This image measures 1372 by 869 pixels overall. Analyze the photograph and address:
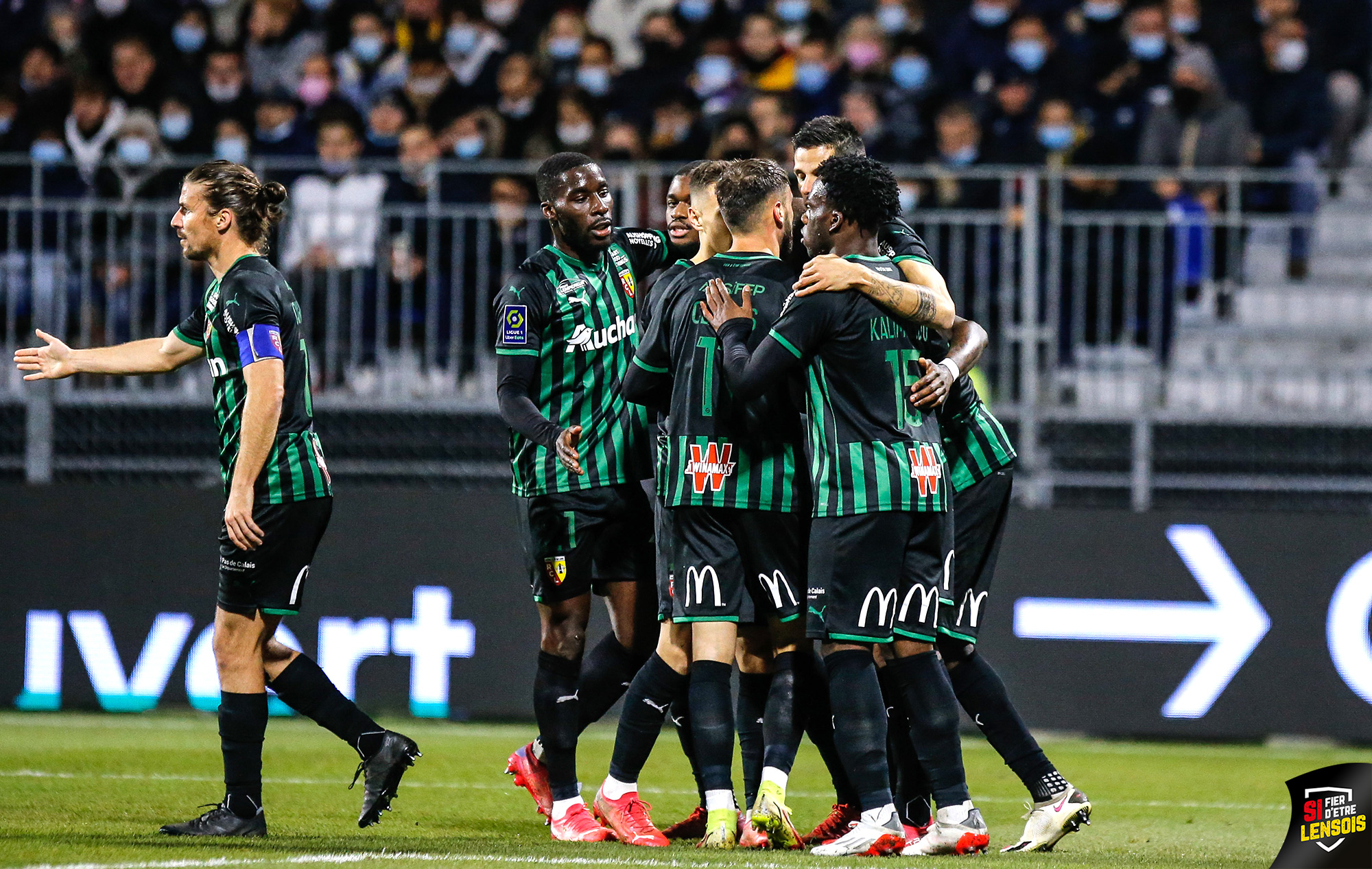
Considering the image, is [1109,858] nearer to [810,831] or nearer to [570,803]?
[810,831]

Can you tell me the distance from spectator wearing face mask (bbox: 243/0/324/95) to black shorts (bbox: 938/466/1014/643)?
864 cm

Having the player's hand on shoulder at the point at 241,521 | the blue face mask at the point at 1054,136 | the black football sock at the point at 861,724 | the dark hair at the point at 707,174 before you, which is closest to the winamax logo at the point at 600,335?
the dark hair at the point at 707,174

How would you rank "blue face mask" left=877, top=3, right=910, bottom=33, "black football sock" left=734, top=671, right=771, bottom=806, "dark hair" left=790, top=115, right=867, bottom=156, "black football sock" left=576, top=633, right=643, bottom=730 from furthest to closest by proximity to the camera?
"blue face mask" left=877, top=3, right=910, bottom=33
"black football sock" left=576, top=633, right=643, bottom=730
"dark hair" left=790, top=115, right=867, bottom=156
"black football sock" left=734, top=671, right=771, bottom=806

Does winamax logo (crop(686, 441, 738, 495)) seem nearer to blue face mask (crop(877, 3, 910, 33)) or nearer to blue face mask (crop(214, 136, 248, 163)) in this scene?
blue face mask (crop(214, 136, 248, 163))

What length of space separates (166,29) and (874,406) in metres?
9.51

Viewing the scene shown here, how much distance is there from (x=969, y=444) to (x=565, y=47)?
789 centimetres

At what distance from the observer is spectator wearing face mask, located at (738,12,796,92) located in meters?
12.6

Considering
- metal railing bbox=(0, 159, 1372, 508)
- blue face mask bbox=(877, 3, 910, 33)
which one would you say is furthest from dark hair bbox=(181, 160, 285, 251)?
blue face mask bbox=(877, 3, 910, 33)

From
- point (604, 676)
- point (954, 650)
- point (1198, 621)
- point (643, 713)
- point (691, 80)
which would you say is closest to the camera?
point (643, 713)

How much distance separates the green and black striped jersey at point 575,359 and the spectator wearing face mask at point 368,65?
725cm

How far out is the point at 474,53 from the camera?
13047 mm

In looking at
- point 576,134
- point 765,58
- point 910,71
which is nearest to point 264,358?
point 576,134

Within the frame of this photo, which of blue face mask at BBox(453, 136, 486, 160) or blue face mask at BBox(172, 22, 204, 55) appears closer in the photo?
blue face mask at BBox(453, 136, 486, 160)

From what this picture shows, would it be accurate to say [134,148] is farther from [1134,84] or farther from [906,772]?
[906,772]
